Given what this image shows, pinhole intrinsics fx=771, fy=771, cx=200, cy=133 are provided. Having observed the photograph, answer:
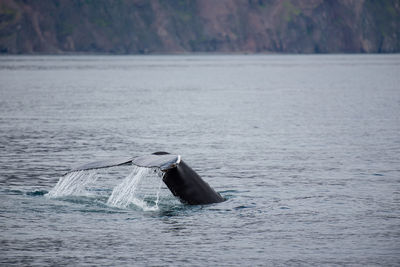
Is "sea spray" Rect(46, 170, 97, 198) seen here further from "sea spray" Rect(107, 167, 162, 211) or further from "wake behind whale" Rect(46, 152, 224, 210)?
"sea spray" Rect(107, 167, 162, 211)

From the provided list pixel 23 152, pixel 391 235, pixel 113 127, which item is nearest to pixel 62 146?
pixel 23 152

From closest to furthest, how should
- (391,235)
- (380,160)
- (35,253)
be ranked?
(35,253), (391,235), (380,160)

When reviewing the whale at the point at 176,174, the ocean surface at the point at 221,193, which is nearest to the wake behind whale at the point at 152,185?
the whale at the point at 176,174

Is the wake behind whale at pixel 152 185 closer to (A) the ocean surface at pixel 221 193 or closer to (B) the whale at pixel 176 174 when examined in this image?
(B) the whale at pixel 176 174

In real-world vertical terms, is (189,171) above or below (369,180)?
above

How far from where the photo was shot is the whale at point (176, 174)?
1291 centimetres

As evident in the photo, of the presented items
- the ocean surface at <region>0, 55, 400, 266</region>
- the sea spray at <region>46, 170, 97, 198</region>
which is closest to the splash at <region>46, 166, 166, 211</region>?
the sea spray at <region>46, 170, 97, 198</region>

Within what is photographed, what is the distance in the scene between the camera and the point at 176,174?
14.2 m

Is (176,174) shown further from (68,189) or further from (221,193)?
(68,189)

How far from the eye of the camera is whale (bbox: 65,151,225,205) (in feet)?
42.3

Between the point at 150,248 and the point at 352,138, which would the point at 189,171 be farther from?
the point at 352,138

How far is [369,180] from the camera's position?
19328 mm

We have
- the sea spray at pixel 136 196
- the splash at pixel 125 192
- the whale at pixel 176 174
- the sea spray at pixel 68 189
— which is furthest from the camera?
the sea spray at pixel 68 189

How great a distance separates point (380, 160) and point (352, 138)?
625 cm
